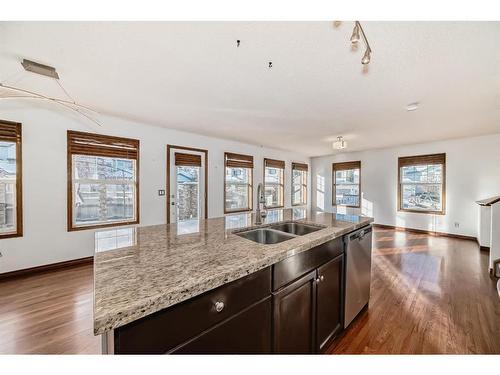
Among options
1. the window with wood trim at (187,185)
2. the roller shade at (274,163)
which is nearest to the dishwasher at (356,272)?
the window with wood trim at (187,185)

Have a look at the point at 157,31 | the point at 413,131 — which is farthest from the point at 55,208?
the point at 413,131

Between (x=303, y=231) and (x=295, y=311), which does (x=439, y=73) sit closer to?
(x=303, y=231)

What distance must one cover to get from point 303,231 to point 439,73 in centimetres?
204

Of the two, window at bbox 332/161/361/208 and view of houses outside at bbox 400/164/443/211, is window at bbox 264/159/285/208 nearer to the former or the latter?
window at bbox 332/161/361/208

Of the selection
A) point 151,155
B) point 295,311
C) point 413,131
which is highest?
point 413,131

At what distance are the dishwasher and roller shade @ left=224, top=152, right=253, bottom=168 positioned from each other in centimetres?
374

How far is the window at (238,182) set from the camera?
17.3 ft

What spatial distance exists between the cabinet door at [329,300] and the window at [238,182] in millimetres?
3739

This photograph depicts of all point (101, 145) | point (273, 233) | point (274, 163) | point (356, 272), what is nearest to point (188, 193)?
point (101, 145)

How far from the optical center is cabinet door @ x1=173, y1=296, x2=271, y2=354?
82 cm

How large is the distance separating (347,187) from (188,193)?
5.12m

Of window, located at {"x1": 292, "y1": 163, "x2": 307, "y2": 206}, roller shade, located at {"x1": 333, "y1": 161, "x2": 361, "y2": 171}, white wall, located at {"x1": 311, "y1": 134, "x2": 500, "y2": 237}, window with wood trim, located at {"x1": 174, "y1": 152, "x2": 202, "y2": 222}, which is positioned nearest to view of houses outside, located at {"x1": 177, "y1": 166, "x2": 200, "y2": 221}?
window with wood trim, located at {"x1": 174, "y1": 152, "x2": 202, "y2": 222}

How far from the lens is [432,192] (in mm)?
5344

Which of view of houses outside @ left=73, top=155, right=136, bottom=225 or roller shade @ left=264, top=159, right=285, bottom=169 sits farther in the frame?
roller shade @ left=264, top=159, right=285, bottom=169
